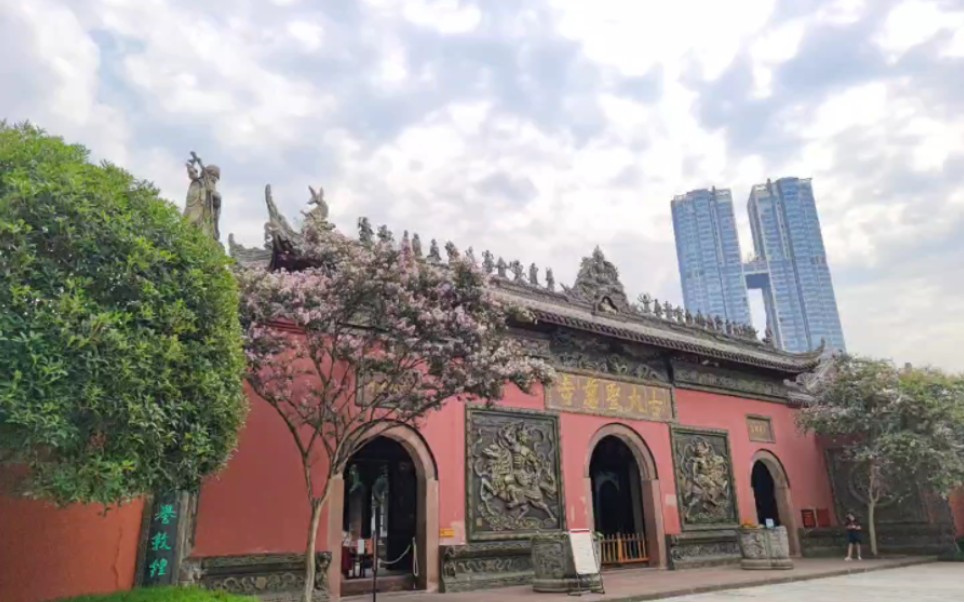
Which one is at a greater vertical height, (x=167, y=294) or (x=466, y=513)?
(x=167, y=294)

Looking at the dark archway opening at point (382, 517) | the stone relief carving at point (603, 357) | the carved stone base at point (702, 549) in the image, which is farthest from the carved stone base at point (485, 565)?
the carved stone base at point (702, 549)

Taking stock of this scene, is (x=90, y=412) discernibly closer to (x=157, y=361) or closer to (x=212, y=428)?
(x=157, y=361)

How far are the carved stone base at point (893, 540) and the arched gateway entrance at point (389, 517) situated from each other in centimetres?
1087

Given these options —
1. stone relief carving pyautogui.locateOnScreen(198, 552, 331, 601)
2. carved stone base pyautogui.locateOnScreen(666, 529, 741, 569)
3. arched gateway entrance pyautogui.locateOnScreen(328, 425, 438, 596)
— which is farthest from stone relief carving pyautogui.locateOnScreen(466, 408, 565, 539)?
carved stone base pyautogui.locateOnScreen(666, 529, 741, 569)

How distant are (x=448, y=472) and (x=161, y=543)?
470 centimetres

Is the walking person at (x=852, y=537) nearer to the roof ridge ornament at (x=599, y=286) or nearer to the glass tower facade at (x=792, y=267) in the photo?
the roof ridge ornament at (x=599, y=286)

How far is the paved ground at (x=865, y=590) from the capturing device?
9102 millimetres

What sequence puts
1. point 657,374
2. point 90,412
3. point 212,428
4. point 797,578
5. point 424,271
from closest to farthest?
point 90,412 < point 212,428 < point 424,271 < point 797,578 < point 657,374

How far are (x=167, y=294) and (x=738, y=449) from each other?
14700 millimetres

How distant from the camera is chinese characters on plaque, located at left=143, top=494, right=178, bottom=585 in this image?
298 inches

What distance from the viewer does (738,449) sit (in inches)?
639

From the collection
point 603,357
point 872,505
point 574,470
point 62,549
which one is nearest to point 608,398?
point 603,357

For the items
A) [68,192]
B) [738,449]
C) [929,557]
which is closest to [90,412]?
[68,192]

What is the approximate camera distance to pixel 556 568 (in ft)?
32.8
